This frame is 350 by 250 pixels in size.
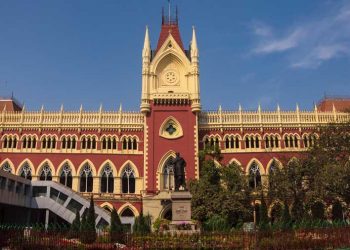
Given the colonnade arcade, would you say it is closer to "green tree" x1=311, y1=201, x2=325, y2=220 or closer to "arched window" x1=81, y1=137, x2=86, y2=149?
"arched window" x1=81, y1=137, x2=86, y2=149

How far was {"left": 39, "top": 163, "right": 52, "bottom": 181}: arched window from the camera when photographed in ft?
168

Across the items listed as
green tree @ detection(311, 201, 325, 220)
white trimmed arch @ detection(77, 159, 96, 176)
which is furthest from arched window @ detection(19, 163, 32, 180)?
green tree @ detection(311, 201, 325, 220)

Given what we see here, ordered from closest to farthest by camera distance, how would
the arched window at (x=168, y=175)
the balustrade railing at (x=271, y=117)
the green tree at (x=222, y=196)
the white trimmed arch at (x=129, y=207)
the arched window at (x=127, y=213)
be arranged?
1. the green tree at (x=222, y=196)
2. the white trimmed arch at (x=129, y=207)
3. the arched window at (x=127, y=213)
4. the arched window at (x=168, y=175)
5. the balustrade railing at (x=271, y=117)

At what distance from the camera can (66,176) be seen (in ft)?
168

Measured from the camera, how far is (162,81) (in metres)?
54.2

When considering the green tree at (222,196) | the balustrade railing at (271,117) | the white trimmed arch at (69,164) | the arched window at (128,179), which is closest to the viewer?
the green tree at (222,196)

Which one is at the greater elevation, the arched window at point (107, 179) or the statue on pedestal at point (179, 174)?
the arched window at point (107, 179)

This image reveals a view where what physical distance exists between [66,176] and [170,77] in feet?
55.6

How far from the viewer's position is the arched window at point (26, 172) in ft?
167

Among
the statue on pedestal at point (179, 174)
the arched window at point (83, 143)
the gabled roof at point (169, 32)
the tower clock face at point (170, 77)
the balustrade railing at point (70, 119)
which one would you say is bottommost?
the statue on pedestal at point (179, 174)

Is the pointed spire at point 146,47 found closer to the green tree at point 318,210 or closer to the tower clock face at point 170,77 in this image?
the tower clock face at point 170,77

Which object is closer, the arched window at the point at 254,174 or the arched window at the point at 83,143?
the arched window at the point at 254,174

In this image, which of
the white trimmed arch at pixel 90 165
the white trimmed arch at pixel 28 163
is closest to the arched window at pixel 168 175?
the white trimmed arch at pixel 90 165

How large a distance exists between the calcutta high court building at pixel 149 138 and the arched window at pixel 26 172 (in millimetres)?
109
